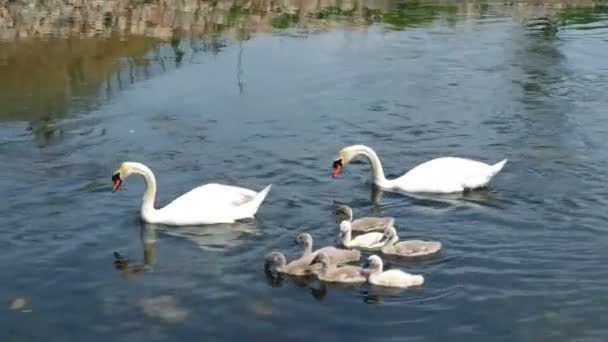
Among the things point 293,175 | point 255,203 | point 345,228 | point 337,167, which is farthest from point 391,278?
point 293,175

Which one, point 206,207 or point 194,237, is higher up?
point 206,207

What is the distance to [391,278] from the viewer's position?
9875 millimetres

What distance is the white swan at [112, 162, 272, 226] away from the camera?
1192 cm

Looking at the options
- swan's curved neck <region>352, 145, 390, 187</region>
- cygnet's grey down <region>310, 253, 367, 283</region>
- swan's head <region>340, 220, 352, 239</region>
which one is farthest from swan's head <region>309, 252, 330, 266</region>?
swan's curved neck <region>352, 145, 390, 187</region>

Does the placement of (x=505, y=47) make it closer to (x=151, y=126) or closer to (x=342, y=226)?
(x=151, y=126)

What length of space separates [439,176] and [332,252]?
2994mm

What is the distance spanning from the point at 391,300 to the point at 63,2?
68.5 feet

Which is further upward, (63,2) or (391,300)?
(63,2)

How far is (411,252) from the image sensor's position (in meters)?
10.7

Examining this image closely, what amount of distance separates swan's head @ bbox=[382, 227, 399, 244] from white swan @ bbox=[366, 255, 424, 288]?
37.9 inches

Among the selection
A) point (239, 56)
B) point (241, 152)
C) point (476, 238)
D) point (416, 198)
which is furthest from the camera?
point (239, 56)

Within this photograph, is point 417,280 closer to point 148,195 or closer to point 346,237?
point 346,237

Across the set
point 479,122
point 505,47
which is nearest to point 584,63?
point 505,47

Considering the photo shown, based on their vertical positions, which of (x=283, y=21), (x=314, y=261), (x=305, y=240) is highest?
(x=283, y=21)
